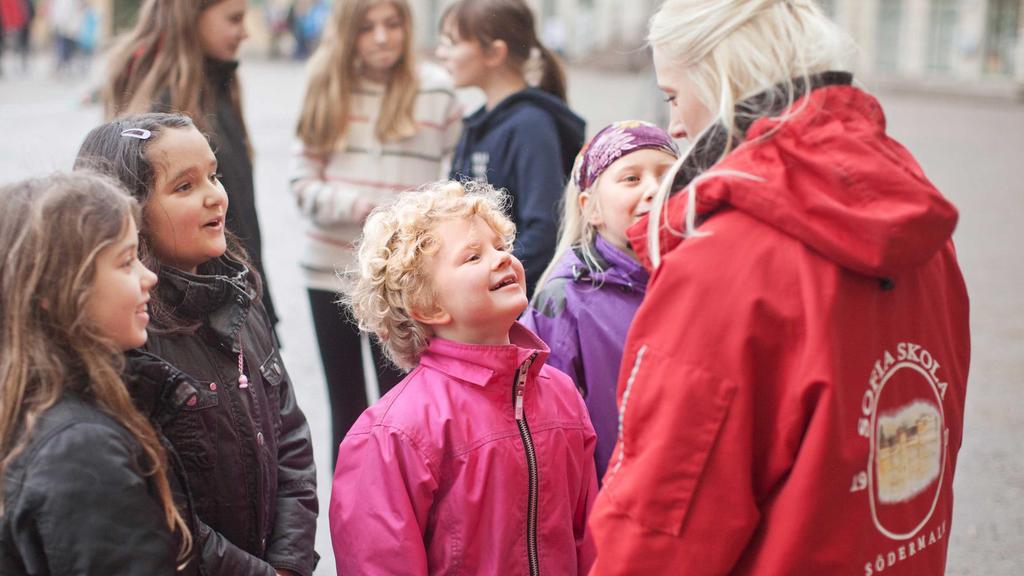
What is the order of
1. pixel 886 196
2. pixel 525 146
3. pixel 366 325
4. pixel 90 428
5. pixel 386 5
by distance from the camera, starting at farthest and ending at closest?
pixel 386 5 < pixel 525 146 < pixel 366 325 < pixel 90 428 < pixel 886 196

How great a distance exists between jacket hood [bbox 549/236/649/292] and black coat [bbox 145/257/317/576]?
0.76 m

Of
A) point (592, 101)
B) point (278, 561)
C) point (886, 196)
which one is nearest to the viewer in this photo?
point (886, 196)

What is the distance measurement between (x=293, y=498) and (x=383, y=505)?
13.0 inches

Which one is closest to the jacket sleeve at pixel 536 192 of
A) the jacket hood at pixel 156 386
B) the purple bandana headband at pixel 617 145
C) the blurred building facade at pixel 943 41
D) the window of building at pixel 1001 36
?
the purple bandana headband at pixel 617 145

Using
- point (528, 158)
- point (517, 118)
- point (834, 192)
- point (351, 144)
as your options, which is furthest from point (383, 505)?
point (351, 144)

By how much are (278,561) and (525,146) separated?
1831 millimetres

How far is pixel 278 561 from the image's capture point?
Answer: 2516 mm

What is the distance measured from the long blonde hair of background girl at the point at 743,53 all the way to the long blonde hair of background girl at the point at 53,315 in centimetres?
92

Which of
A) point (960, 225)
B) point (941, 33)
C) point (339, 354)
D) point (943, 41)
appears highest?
point (339, 354)

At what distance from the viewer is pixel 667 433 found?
1.71m

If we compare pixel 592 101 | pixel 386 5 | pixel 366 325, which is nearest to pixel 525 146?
pixel 386 5

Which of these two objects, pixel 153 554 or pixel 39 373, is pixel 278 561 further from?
pixel 39 373

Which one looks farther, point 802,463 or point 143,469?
point 143,469

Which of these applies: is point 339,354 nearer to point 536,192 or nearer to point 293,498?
point 536,192
